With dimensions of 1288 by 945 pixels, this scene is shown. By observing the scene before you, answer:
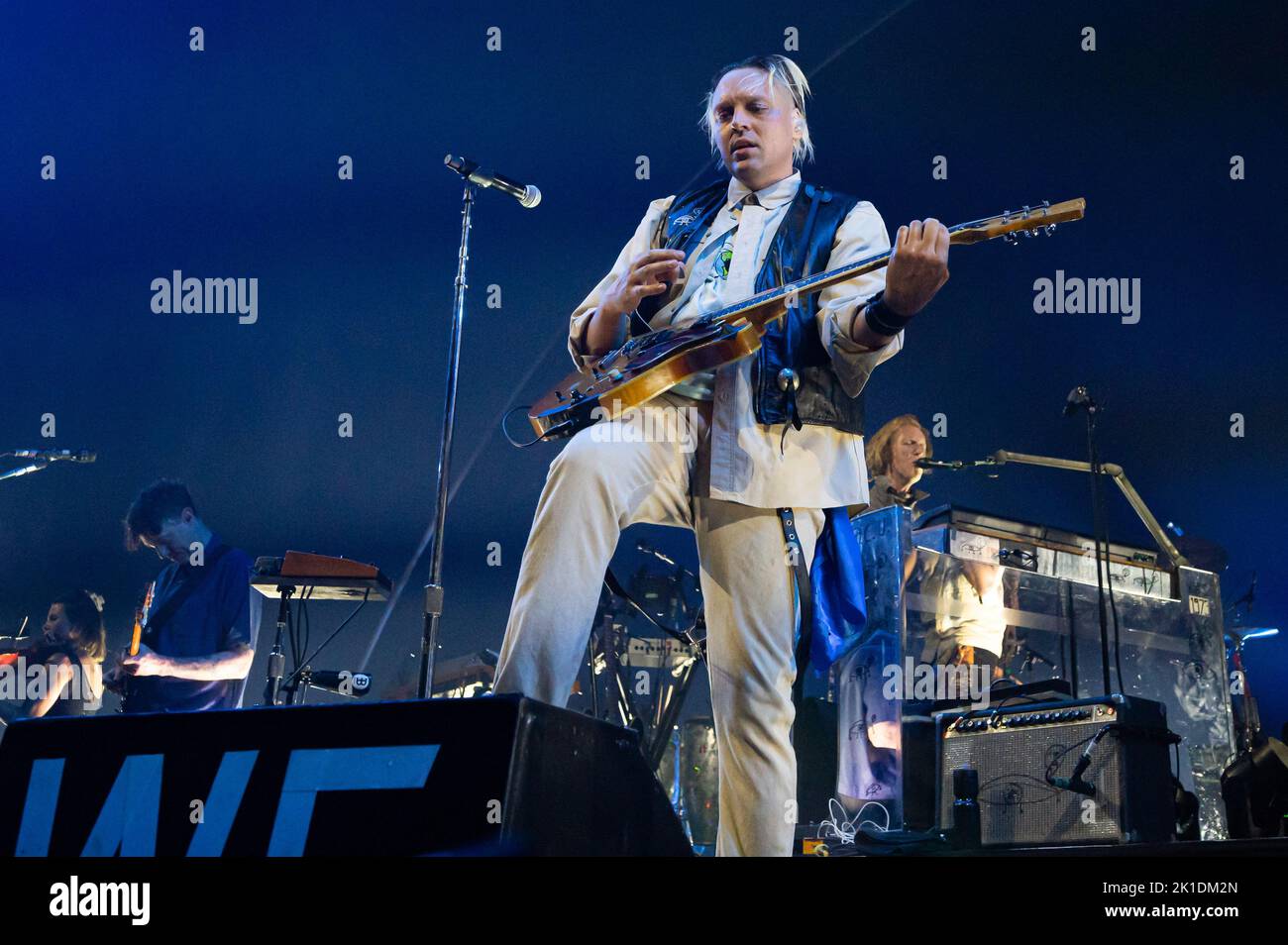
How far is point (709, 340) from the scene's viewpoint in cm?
228

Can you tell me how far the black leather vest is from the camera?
7.58 feet

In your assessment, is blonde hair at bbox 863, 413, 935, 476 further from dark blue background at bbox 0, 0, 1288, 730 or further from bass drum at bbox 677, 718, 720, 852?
bass drum at bbox 677, 718, 720, 852

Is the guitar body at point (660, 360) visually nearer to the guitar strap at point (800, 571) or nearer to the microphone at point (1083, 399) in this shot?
the guitar strap at point (800, 571)

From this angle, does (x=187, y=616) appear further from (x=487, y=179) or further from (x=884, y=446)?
(x=884, y=446)

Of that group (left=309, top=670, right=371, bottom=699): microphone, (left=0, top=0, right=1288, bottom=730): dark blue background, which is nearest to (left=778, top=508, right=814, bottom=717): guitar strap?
(left=309, top=670, right=371, bottom=699): microphone

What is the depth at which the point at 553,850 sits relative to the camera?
1.42m

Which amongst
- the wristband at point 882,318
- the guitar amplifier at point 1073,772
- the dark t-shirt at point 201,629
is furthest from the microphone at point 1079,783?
the dark t-shirt at point 201,629

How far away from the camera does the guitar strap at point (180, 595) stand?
4742 millimetres

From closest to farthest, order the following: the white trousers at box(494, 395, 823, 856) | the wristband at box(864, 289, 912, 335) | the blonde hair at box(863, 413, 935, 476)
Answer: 1. the white trousers at box(494, 395, 823, 856)
2. the wristband at box(864, 289, 912, 335)
3. the blonde hair at box(863, 413, 935, 476)

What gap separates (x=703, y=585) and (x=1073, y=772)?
65.7 inches

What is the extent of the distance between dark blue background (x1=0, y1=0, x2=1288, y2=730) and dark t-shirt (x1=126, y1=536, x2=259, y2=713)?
1.72 feet

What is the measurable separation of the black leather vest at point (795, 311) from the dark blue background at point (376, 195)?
2.86 metres
